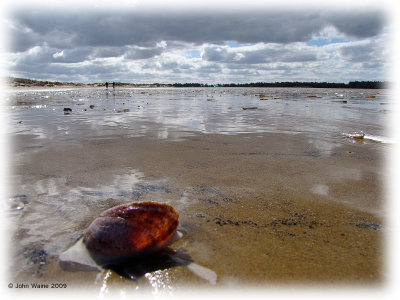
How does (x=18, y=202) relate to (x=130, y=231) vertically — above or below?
below

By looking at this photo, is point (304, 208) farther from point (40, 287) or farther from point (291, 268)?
point (40, 287)

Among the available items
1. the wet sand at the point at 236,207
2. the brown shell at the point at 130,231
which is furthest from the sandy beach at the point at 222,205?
the brown shell at the point at 130,231

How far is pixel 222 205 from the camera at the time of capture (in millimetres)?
2816

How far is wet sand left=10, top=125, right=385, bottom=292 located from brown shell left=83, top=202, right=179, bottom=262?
15 centimetres

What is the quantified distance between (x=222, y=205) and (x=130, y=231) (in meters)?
1.11

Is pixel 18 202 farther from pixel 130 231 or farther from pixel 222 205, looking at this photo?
pixel 222 205

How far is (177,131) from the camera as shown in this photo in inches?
274

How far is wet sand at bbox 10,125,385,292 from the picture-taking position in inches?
71.9

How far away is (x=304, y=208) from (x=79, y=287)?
2.16 meters

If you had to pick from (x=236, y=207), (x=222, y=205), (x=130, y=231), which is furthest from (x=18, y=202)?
(x=236, y=207)

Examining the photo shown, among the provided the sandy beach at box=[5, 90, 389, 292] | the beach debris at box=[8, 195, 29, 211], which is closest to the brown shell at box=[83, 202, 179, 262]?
the sandy beach at box=[5, 90, 389, 292]

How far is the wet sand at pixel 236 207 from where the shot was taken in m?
1.83

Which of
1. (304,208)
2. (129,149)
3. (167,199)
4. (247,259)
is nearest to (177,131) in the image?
(129,149)

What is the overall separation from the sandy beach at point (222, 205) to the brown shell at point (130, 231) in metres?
0.15
